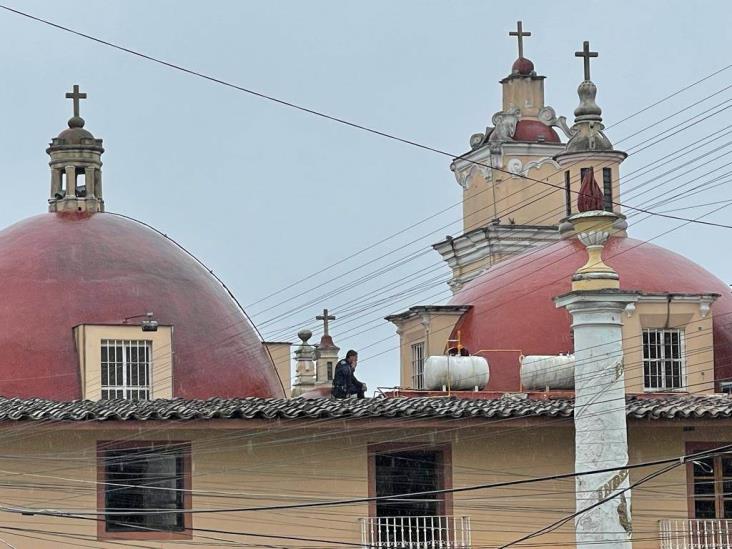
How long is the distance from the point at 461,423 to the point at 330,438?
203 centimetres

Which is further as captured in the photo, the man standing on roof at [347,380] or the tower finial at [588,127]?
the tower finial at [588,127]

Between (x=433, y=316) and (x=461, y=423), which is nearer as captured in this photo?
(x=461, y=423)

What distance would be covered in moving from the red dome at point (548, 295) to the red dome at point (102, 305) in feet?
15.6

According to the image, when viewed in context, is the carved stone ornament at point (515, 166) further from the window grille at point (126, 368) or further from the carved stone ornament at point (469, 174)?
the window grille at point (126, 368)

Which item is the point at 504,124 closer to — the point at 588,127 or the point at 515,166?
the point at 515,166

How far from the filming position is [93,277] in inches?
1890

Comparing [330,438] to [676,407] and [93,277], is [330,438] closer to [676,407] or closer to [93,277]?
[676,407]

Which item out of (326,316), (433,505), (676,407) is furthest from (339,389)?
(326,316)

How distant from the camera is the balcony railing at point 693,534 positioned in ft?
128

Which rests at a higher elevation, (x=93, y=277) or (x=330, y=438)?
(x=93, y=277)

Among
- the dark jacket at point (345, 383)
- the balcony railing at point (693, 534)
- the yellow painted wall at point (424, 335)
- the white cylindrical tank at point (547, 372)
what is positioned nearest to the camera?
the balcony railing at point (693, 534)

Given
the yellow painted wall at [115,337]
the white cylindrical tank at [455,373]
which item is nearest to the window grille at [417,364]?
the white cylindrical tank at [455,373]

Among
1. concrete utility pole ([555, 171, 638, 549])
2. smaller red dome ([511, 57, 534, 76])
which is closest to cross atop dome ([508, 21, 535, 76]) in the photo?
smaller red dome ([511, 57, 534, 76])

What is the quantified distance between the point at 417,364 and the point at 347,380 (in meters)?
9.20
